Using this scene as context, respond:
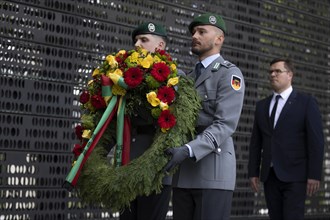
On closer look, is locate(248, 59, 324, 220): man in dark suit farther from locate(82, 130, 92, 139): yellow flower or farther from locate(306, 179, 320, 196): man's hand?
locate(82, 130, 92, 139): yellow flower

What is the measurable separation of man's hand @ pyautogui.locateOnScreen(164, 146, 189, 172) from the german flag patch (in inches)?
23.8

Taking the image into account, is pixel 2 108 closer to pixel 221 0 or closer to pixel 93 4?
pixel 93 4

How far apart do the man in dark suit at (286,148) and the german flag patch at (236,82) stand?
279cm

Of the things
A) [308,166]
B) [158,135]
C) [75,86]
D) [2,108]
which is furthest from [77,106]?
[158,135]

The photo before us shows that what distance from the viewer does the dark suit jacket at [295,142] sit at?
341 inches

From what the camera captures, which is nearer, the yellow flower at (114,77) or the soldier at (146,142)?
the yellow flower at (114,77)

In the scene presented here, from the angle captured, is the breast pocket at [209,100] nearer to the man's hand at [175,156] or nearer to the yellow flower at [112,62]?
the man's hand at [175,156]

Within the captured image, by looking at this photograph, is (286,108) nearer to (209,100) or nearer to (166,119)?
(209,100)

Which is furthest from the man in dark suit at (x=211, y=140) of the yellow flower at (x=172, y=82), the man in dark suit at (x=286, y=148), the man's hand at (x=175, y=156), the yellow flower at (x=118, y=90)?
the man in dark suit at (x=286, y=148)

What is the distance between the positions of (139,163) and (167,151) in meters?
0.21

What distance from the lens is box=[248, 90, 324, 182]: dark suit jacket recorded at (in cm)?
866

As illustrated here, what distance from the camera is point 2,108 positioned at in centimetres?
830

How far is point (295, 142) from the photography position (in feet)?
28.9

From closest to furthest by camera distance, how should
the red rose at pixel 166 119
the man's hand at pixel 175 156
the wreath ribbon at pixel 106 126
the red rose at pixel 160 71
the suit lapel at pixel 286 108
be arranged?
1. the man's hand at pixel 175 156
2. the red rose at pixel 166 119
3. the red rose at pixel 160 71
4. the wreath ribbon at pixel 106 126
5. the suit lapel at pixel 286 108
